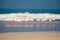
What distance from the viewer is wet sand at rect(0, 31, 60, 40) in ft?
3.23

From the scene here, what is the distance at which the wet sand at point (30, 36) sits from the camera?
0.99m

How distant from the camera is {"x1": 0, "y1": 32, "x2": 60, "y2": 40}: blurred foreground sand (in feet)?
3.23

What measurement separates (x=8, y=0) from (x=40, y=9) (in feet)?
1.08

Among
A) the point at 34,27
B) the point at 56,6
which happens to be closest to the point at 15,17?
the point at 34,27

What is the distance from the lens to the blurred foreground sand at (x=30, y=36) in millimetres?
→ 986

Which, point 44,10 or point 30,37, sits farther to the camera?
point 44,10

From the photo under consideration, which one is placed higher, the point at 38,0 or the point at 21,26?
the point at 38,0

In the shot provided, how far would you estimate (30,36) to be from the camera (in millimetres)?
1007

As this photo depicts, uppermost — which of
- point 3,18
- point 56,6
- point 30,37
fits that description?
point 56,6

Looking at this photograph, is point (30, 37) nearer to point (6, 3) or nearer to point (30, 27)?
point (30, 27)

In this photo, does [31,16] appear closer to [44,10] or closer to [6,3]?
[44,10]

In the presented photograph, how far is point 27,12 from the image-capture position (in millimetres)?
1158

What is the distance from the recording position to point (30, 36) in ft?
3.30

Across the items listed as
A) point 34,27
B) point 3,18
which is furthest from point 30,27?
point 3,18
